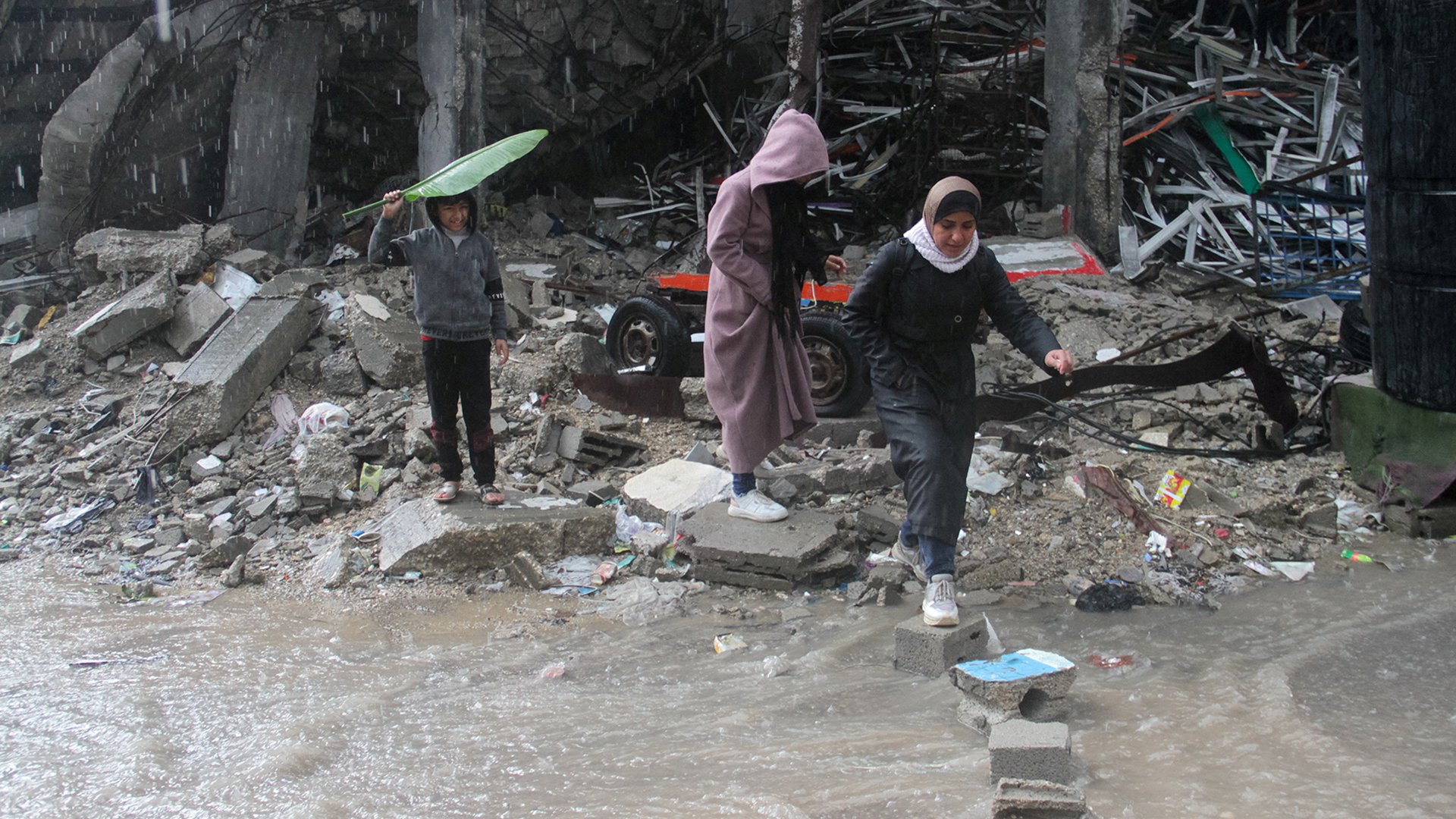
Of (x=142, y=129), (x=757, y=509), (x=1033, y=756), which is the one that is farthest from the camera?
(x=142, y=129)

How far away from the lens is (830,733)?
10.5ft

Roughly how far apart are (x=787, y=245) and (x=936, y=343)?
40.2 inches

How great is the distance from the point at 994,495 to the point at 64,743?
155 inches

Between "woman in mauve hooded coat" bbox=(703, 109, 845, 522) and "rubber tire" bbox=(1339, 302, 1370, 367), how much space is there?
10.8ft

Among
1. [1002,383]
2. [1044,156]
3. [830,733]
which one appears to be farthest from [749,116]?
[830,733]

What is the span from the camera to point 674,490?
5.35 metres

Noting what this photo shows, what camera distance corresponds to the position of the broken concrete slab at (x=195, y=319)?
7.38 metres

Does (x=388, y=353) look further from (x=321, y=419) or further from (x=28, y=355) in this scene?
(x=28, y=355)

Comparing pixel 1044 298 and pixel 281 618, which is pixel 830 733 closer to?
pixel 281 618

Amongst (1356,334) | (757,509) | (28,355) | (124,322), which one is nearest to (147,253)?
(124,322)

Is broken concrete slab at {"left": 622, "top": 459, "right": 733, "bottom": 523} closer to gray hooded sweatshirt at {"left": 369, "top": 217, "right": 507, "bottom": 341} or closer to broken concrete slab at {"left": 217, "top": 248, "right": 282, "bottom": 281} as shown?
gray hooded sweatshirt at {"left": 369, "top": 217, "right": 507, "bottom": 341}

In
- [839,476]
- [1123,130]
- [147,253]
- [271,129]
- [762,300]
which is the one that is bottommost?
[839,476]

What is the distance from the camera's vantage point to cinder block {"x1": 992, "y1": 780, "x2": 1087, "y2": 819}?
100 inches

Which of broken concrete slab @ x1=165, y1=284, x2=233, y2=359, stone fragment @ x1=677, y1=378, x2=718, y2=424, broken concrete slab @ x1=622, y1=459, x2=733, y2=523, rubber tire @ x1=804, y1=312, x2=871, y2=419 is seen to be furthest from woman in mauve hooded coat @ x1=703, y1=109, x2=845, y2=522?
broken concrete slab @ x1=165, y1=284, x2=233, y2=359
